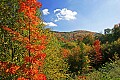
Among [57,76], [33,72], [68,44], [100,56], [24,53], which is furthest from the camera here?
[68,44]

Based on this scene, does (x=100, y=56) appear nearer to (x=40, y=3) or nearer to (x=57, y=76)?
(x=57, y=76)

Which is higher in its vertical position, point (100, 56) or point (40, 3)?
point (40, 3)

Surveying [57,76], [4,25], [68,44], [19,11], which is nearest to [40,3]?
[19,11]

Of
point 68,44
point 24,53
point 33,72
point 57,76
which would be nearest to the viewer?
point 33,72

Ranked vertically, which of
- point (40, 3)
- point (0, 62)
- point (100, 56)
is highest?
point (40, 3)

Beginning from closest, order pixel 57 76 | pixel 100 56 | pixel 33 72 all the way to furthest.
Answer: pixel 33 72, pixel 57 76, pixel 100 56

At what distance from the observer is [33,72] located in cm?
1764

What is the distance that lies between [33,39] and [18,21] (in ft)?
5.58

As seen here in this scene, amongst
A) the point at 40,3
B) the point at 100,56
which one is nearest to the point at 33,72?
the point at 40,3

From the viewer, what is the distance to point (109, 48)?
81000 mm

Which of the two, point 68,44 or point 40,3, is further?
point 68,44

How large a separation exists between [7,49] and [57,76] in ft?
32.6

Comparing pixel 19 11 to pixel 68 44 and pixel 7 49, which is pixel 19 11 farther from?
pixel 68 44

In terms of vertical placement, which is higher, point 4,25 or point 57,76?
point 4,25
